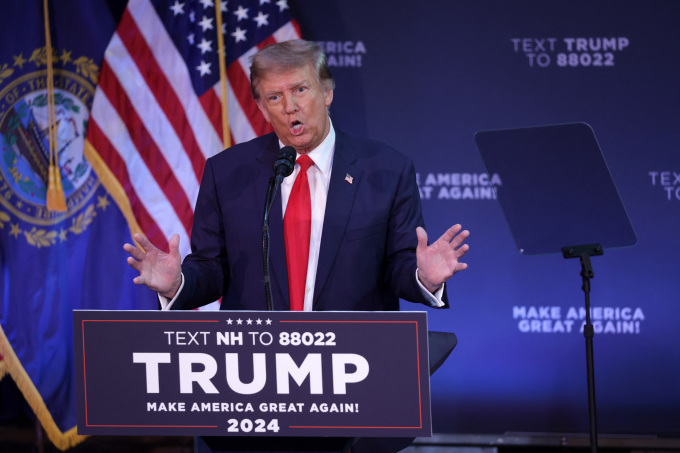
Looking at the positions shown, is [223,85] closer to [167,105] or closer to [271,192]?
[167,105]

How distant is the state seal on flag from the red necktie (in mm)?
2084

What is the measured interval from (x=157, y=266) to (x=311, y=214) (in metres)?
0.53

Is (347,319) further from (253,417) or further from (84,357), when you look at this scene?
(84,357)

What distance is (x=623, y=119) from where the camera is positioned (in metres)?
3.91

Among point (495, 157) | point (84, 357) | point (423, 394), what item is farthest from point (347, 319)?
point (495, 157)

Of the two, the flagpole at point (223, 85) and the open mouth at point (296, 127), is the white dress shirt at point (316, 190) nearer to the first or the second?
the open mouth at point (296, 127)

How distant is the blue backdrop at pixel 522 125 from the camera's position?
3889 mm

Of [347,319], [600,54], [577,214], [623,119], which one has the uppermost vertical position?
[600,54]

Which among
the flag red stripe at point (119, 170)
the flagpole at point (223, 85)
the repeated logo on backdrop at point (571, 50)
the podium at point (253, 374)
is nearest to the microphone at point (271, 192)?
the podium at point (253, 374)

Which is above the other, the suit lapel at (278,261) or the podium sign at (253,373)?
the suit lapel at (278,261)

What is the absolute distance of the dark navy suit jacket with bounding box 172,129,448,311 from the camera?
6.52 feet

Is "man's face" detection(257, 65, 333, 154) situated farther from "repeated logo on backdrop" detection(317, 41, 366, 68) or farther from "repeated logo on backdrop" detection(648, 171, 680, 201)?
"repeated logo on backdrop" detection(648, 171, 680, 201)

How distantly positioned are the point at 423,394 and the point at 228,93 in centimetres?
272

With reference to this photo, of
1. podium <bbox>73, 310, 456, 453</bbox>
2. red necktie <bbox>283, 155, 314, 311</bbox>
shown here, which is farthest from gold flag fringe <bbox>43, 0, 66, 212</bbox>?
podium <bbox>73, 310, 456, 453</bbox>
